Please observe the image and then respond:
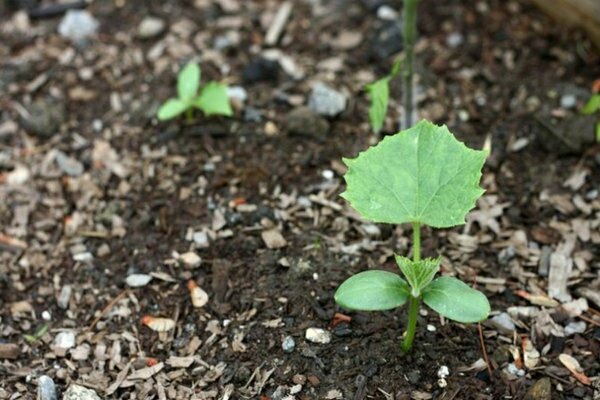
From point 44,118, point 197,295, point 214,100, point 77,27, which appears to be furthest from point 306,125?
point 77,27

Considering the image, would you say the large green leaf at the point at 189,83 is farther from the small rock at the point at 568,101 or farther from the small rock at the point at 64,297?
the small rock at the point at 568,101

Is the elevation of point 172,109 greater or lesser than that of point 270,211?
greater

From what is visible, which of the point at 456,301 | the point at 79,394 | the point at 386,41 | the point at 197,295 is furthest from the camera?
the point at 386,41

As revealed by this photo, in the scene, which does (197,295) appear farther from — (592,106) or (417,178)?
(592,106)

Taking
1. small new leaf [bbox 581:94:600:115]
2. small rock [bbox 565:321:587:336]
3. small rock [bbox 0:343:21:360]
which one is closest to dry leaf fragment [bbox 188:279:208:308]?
small rock [bbox 0:343:21:360]

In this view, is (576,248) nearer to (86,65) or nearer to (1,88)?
(86,65)
